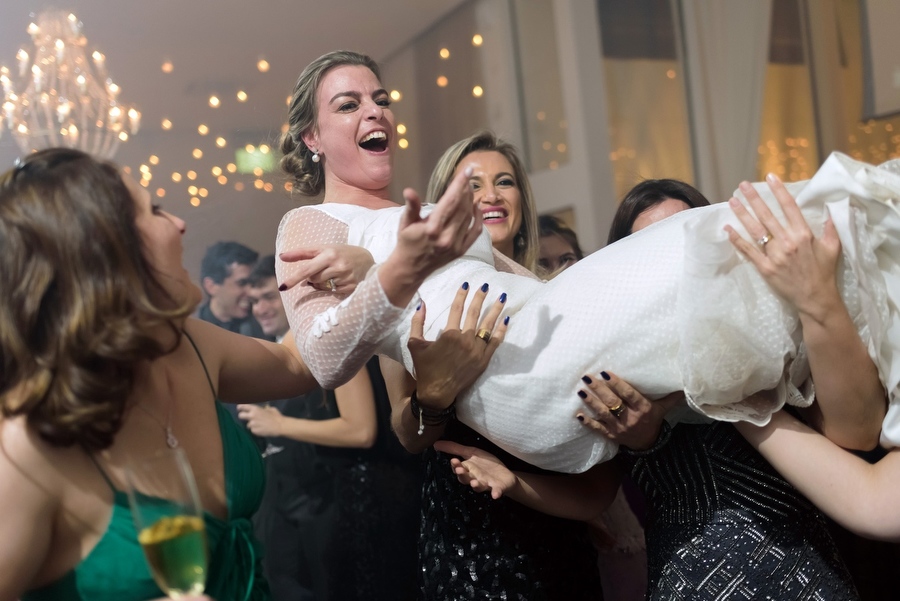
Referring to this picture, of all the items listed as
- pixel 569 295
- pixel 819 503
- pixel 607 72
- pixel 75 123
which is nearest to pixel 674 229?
pixel 569 295

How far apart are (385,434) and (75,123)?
1542mm

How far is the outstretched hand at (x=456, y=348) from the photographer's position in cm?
143

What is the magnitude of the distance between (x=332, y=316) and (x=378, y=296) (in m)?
0.13

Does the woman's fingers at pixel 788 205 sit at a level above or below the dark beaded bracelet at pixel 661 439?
above

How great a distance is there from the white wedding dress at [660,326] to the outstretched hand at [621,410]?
17 millimetres

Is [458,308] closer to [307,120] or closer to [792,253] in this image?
[792,253]

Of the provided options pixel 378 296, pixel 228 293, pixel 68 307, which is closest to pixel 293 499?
pixel 228 293

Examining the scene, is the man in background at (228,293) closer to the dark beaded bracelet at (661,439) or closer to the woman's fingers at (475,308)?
the woman's fingers at (475,308)

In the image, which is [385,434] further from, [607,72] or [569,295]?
[607,72]

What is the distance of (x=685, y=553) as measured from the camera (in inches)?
55.6

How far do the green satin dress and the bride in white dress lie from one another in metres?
0.23

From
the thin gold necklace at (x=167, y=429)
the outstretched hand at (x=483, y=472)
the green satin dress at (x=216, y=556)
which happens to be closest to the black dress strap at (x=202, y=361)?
the green satin dress at (x=216, y=556)

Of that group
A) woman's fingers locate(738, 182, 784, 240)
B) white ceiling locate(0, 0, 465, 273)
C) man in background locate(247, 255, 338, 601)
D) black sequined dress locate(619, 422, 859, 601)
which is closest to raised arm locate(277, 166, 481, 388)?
woman's fingers locate(738, 182, 784, 240)

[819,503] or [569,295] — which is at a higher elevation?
[569,295]
